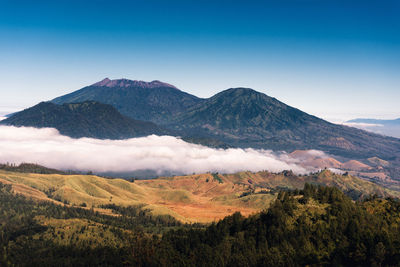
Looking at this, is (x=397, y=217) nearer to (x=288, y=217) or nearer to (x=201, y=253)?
(x=288, y=217)

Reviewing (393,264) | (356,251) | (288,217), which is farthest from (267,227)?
(393,264)

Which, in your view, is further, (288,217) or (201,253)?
(288,217)

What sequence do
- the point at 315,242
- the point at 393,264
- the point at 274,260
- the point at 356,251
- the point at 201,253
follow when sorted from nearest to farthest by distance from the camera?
the point at 393,264 → the point at 356,251 → the point at 274,260 → the point at 315,242 → the point at 201,253

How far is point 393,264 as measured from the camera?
130750 millimetres

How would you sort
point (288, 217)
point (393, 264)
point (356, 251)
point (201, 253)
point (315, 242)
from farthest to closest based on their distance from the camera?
point (288, 217)
point (201, 253)
point (315, 242)
point (356, 251)
point (393, 264)

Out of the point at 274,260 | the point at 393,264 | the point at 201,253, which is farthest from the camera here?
the point at 201,253

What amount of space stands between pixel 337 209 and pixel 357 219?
15.5m

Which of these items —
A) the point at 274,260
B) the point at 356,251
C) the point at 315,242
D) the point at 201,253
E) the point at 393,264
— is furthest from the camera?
the point at 201,253

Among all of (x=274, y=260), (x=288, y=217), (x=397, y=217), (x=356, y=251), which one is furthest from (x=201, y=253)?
(x=397, y=217)

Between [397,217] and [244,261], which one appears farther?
[397,217]

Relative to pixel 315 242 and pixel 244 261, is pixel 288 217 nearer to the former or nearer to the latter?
pixel 315 242

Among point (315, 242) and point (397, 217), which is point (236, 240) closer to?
point (315, 242)

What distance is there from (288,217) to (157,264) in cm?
8331

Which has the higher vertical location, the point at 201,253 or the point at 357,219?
the point at 357,219
